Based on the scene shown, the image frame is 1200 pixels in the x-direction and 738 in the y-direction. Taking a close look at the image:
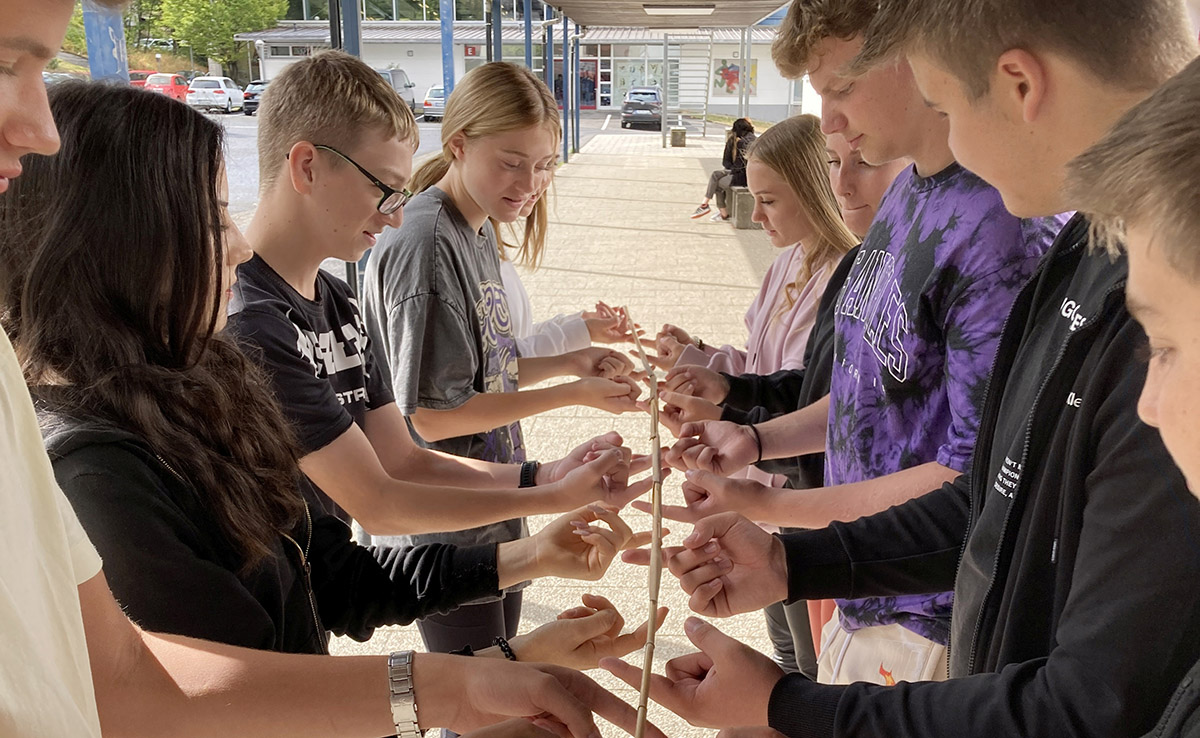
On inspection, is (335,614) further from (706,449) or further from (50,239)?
(706,449)

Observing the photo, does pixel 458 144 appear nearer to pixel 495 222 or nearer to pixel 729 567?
pixel 495 222

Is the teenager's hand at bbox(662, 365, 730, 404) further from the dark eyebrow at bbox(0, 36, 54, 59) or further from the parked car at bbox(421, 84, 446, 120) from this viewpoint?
the parked car at bbox(421, 84, 446, 120)

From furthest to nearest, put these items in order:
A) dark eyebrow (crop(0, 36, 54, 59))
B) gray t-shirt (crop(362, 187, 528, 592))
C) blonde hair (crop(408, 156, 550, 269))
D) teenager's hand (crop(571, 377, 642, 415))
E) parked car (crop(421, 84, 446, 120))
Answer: parked car (crop(421, 84, 446, 120))
teenager's hand (crop(571, 377, 642, 415))
blonde hair (crop(408, 156, 550, 269))
gray t-shirt (crop(362, 187, 528, 592))
dark eyebrow (crop(0, 36, 54, 59))

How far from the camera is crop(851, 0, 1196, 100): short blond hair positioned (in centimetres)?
109

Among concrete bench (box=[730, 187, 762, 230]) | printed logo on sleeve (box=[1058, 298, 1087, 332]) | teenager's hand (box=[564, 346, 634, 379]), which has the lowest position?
concrete bench (box=[730, 187, 762, 230])

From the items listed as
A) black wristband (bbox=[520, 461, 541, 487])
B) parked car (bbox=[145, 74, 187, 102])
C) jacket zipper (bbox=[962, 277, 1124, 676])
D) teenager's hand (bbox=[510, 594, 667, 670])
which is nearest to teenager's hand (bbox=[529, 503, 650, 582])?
teenager's hand (bbox=[510, 594, 667, 670])

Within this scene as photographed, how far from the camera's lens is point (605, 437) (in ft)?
7.23

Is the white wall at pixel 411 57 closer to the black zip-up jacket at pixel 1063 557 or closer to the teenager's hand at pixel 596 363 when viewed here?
the teenager's hand at pixel 596 363

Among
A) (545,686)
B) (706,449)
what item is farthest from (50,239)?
(706,449)

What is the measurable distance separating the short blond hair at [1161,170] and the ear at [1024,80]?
408 mm

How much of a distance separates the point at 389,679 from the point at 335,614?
0.34m

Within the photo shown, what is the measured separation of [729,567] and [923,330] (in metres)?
0.53

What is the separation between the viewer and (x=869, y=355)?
5.61 feet

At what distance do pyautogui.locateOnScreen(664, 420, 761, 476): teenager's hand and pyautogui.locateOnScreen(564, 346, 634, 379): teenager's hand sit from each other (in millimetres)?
703
